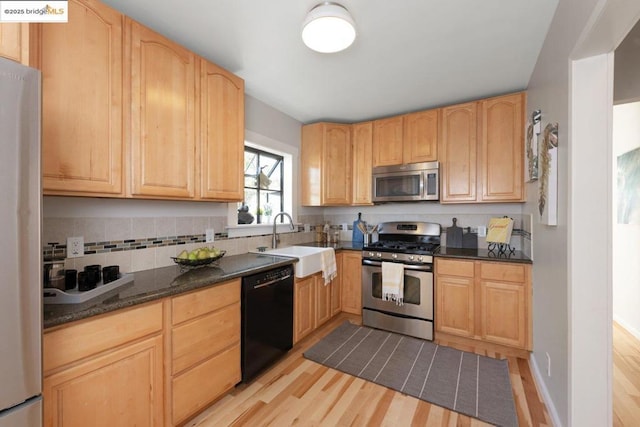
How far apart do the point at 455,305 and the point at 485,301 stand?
0.27 m

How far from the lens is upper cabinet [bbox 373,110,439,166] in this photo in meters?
3.02

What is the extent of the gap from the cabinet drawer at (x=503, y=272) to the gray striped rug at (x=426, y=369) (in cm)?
72

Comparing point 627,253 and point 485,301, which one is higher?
point 627,253

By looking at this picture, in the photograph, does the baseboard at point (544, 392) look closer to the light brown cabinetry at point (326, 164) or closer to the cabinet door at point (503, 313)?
the cabinet door at point (503, 313)

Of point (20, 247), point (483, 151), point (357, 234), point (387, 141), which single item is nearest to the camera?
point (20, 247)

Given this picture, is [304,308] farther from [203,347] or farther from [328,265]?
[203,347]

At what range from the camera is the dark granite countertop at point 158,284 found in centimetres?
113

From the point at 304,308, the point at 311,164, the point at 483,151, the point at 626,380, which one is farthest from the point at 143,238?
the point at 626,380

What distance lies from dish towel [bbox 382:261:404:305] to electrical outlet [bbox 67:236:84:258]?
8.32ft

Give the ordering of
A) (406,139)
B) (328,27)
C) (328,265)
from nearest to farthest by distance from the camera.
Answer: (328,27), (328,265), (406,139)

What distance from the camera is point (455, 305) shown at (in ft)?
8.69

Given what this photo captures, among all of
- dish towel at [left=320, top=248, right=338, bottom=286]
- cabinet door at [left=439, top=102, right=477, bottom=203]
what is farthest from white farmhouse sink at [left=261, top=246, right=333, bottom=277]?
cabinet door at [left=439, top=102, right=477, bottom=203]

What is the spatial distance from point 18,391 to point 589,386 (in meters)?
2.38

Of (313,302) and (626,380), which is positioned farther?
(313,302)
